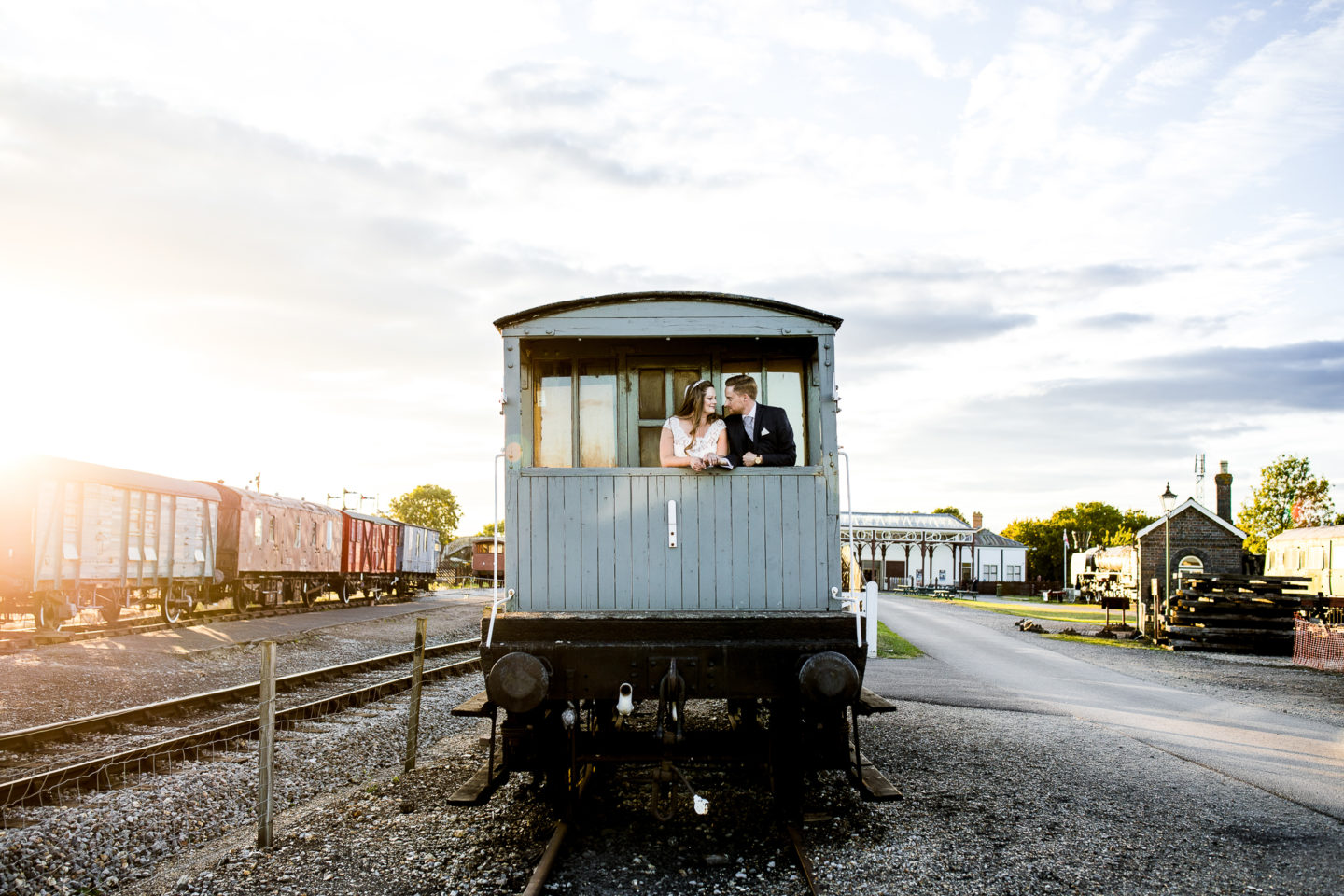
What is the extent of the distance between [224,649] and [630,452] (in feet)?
41.2

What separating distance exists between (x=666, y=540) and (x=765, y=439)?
0.91 metres

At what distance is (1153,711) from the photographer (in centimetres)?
1050

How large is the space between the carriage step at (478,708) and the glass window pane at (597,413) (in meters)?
1.63

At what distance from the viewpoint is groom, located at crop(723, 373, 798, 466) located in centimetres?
556

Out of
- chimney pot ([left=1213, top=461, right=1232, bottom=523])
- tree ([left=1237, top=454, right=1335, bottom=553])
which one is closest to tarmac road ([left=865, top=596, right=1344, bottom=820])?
chimney pot ([left=1213, top=461, right=1232, bottom=523])

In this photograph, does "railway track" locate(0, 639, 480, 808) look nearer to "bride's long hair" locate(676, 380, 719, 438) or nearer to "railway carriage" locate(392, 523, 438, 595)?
"bride's long hair" locate(676, 380, 719, 438)

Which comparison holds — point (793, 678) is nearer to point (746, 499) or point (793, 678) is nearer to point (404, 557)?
point (746, 499)

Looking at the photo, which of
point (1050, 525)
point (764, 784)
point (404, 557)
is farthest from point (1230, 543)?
point (1050, 525)

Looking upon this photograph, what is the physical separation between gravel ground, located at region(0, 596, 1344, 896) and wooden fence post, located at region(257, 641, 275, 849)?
0.12m

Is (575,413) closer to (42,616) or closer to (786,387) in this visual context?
(786,387)

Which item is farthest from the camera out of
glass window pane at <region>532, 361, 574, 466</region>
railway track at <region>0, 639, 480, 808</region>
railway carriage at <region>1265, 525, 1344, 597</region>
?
railway carriage at <region>1265, 525, 1344, 597</region>

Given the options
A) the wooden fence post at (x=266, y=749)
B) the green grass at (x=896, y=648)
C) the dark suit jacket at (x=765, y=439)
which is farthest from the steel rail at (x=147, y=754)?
the green grass at (x=896, y=648)

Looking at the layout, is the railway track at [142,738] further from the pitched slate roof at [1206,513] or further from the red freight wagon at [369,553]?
the pitched slate roof at [1206,513]

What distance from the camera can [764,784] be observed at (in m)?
6.42
